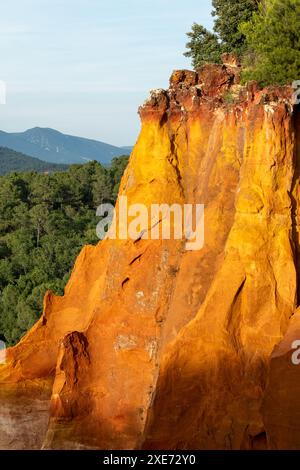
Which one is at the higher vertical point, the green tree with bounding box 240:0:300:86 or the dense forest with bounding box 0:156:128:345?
the green tree with bounding box 240:0:300:86

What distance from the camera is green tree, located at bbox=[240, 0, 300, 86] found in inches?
719

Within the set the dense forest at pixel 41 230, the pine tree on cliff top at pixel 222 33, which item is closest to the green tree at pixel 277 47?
the pine tree on cliff top at pixel 222 33

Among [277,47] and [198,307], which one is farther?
[277,47]

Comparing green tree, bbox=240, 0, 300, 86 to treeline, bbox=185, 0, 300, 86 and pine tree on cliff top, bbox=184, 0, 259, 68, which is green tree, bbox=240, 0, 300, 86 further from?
pine tree on cliff top, bbox=184, 0, 259, 68

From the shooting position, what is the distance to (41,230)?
51094 mm

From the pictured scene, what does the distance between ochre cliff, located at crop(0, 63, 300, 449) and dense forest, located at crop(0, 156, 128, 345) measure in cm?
1722

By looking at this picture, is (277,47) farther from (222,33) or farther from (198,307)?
(222,33)

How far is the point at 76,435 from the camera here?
1538 centimetres

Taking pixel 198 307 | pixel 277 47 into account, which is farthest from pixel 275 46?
pixel 198 307

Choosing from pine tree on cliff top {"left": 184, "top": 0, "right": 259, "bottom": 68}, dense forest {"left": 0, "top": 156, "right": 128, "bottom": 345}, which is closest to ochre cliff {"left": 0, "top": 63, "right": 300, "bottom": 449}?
pine tree on cliff top {"left": 184, "top": 0, "right": 259, "bottom": 68}

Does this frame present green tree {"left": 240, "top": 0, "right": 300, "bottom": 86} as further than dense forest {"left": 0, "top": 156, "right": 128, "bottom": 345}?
No

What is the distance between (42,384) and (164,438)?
6999 millimetres

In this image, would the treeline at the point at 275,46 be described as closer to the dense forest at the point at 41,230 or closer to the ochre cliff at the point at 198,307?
the ochre cliff at the point at 198,307

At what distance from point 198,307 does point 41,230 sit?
37604mm
